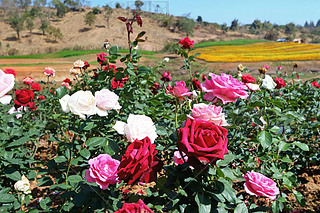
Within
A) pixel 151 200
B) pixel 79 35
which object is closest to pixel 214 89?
pixel 151 200

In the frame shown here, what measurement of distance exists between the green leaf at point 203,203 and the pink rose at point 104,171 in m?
0.28

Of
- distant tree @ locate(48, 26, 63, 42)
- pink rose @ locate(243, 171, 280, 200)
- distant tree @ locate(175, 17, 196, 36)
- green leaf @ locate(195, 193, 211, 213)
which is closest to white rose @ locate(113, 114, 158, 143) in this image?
green leaf @ locate(195, 193, 211, 213)

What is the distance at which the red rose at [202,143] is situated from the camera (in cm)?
57

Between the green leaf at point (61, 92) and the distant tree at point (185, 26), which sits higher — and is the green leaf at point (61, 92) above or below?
below

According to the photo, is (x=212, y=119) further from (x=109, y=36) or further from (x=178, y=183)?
(x=109, y=36)

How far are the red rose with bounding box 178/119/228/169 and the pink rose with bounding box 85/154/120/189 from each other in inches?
11.2

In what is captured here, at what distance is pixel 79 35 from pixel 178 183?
4459cm

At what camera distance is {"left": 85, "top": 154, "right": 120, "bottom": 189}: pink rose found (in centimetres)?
77

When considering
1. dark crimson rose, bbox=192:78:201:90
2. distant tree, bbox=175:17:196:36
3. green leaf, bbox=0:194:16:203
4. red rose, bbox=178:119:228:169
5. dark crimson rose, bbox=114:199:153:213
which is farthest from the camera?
distant tree, bbox=175:17:196:36

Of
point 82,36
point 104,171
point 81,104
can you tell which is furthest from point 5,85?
point 82,36

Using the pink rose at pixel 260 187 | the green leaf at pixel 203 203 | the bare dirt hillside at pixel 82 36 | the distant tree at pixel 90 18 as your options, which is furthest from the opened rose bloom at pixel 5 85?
the distant tree at pixel 90 18

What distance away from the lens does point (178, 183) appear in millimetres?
693

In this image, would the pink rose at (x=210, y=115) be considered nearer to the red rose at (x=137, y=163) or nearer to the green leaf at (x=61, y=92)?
the red rose at (x=137, y=163)

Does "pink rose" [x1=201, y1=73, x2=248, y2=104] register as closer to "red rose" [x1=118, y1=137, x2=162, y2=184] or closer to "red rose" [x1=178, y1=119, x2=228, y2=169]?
"red rose" [x1=178, y1=119, x2=228, y2=169]
